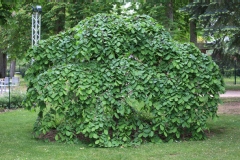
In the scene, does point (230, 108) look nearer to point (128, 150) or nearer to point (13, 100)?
point (128, 150)

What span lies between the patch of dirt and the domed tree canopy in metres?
4.91

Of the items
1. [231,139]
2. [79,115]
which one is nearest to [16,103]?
[79,115]

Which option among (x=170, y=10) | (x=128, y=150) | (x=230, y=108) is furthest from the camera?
(x=170, y=10)

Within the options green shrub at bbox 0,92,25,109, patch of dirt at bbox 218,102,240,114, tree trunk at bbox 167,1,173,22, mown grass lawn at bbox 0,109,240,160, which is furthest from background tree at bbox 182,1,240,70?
green shrub at bbox 0,92,25,109

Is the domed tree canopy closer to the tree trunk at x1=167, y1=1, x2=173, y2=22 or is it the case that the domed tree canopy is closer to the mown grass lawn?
the mown grass lawn

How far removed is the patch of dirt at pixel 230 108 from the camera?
1272 cm

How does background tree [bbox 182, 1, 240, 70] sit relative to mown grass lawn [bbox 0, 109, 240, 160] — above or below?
above

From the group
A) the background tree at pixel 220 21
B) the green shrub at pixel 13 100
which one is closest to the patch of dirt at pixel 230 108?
the background tree at pixel 220 21

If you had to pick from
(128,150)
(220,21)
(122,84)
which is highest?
(220,21)

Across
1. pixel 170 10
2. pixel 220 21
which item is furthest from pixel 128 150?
pixel 170 10

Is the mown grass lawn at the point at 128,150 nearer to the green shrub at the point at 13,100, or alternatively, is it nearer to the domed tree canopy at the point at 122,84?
the domed tree canopy at the point at 122,84

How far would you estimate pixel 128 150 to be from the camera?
713cm

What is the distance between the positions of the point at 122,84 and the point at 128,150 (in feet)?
4.20

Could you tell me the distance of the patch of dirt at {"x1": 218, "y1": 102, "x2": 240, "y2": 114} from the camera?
12719 millimetres
